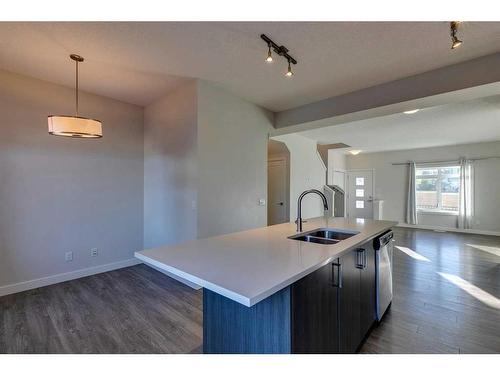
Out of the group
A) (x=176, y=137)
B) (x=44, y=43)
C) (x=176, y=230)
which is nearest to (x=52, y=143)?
(x=44, y=43)

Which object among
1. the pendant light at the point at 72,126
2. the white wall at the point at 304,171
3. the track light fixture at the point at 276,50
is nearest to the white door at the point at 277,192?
the white wall at the point at 304,171

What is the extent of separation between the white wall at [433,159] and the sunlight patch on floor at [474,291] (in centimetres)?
471

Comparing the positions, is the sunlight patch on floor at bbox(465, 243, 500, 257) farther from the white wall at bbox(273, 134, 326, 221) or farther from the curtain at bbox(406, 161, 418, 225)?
the white wall at bbox(273, 134, 326, 221)

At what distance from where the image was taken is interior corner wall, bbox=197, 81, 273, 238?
3070 millimetres

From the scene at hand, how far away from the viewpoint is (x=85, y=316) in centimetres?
229

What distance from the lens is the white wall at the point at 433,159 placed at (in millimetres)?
6285

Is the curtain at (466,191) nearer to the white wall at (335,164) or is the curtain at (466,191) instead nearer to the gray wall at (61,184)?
the white wall at (335,164)

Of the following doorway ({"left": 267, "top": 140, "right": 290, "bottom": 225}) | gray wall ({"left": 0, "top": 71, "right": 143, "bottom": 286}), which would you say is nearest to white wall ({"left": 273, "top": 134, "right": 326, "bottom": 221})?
doorway ({"left": 267, "top": 140, "right": 290, "bottom": 225})

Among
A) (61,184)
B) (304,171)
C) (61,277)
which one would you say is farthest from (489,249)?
(61,184)

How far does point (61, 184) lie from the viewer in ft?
10.4

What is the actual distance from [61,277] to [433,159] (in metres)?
9.28

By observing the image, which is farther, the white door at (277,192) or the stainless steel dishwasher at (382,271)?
the white door at (277,192)

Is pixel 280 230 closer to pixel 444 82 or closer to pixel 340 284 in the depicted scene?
pixel 340 284

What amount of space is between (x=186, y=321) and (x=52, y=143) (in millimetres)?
2875
